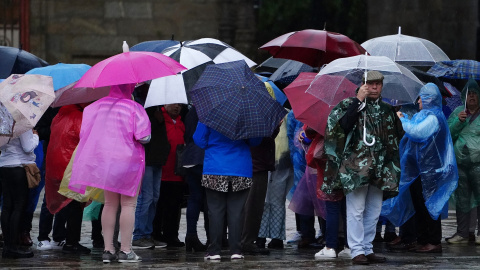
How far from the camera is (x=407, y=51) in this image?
41.3 ft

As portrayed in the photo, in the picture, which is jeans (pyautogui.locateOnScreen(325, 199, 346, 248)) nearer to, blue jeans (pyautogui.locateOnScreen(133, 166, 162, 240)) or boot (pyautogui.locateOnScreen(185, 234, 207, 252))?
boot (pyautogui.locateOnScreen(185, 234, 207, 252))

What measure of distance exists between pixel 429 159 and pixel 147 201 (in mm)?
2816

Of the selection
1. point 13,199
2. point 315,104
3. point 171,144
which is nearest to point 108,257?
point 13,199

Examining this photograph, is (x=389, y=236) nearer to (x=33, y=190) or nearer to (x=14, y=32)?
(x=33, y=190)

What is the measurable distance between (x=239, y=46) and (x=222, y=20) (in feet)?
1.82

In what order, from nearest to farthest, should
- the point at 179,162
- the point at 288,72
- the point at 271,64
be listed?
the point at 179,162 → the point at 288,72 → the point at 271,64

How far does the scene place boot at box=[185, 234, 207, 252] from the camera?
37.4 feet

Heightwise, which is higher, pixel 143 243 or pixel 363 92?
pixel 363 92

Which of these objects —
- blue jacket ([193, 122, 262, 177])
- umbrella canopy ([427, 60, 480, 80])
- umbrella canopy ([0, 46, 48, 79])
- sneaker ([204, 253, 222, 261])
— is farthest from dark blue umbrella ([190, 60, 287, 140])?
umbrella canopy ([427, 60, 480, 80])

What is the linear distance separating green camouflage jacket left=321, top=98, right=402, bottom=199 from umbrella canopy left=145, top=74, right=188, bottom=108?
1.85 metres

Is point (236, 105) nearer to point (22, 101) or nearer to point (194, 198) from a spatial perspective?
point (194, 198)

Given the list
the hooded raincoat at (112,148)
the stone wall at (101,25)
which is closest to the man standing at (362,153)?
the hooded raincoat at (112,148)

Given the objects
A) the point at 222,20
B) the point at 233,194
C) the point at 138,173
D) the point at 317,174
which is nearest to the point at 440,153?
the point at 317,174

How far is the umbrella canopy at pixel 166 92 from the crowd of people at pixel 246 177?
24 centimetres
